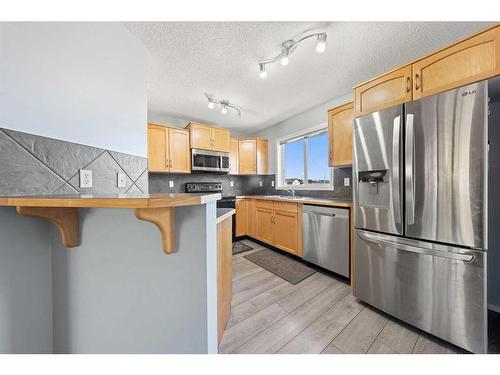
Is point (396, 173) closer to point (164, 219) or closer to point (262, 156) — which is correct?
point (164, 219)

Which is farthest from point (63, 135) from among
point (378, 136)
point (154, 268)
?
point (378, 136)

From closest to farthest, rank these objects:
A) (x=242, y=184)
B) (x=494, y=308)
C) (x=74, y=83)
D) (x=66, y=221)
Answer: (x=66, y=221) → (x=74, y=83) → (x=494, y=308) → (x=242, y=184)

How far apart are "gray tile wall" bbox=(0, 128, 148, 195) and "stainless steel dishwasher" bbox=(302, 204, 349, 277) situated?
205 cm

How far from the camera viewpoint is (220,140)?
137 inches

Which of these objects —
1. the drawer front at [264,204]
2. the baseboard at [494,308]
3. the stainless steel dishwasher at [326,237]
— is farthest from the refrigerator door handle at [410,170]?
the drawer front at [264,204]

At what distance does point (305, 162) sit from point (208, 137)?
6.13 ft

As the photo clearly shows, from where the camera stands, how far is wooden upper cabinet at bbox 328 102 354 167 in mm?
2078

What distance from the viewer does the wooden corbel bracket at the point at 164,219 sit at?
0.62 metres

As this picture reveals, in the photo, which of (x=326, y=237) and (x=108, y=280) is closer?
(x=108, y=280)

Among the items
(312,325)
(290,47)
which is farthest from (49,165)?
(312,325)

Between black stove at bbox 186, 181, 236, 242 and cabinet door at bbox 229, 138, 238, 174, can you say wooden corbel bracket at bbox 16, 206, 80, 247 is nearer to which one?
black stove at bbox 186, 181, 236, 242

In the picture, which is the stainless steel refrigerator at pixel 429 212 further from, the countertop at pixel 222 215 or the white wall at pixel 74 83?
the white wall at pixel 74 83

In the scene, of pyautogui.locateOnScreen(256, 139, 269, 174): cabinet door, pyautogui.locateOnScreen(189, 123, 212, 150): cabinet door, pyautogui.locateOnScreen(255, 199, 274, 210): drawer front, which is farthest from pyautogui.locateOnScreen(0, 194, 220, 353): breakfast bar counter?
pyautogui.locateOnScreen(256, 139, 269, 174): cabinet door

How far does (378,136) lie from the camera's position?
1.46 m
